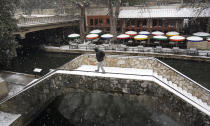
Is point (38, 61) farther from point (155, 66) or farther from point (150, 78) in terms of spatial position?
point (150, 78)

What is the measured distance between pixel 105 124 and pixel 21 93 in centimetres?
617

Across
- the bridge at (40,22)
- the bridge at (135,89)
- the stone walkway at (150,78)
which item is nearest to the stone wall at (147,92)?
the bridge at (135,89)

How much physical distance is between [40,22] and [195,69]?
82.2 feet

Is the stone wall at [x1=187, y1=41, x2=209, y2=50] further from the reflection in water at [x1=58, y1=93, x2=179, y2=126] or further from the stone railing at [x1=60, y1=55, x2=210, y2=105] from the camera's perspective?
the reflection in water at [x1=58, y1=93, x2=179, y2=126]

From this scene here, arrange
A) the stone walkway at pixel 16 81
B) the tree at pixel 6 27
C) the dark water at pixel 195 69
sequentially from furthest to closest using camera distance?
1. the dark water at pixel 195 69
2. the tree at pixel 6 27
3. the stone walkway at pixel 16 81

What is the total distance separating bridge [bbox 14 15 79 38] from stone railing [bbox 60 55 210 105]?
46.6ft

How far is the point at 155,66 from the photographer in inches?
524

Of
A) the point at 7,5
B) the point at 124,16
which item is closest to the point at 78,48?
the point at 124,16

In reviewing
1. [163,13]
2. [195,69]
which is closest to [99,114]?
[195,69]

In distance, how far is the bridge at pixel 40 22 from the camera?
81.6ft

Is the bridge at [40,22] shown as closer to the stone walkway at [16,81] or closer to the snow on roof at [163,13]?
the stone walkway at [16,81]

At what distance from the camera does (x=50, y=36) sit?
36.2 m

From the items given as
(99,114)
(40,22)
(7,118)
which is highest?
(40,22)

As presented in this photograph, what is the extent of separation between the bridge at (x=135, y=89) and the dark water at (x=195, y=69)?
7034mm
